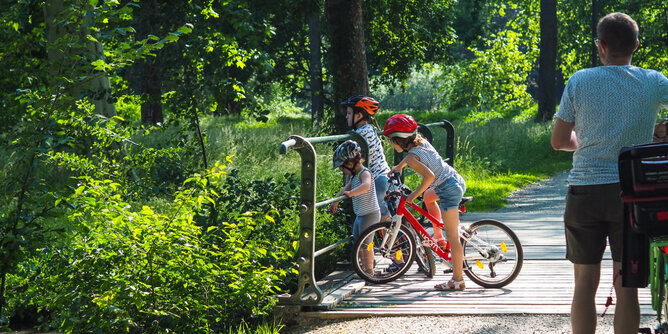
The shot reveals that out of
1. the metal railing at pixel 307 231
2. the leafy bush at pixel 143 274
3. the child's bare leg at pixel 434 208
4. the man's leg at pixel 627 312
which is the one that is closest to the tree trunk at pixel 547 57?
the child's bare leg at pixel 434 208

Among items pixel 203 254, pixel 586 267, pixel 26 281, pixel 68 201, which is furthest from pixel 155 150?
pixel 586 267

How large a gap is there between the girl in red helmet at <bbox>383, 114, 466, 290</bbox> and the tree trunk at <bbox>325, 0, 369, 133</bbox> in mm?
4822

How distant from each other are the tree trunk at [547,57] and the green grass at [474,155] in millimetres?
1305

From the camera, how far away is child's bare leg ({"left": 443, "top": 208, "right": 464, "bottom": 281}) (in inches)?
274

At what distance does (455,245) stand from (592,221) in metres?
2.75

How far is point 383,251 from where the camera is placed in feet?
24.0


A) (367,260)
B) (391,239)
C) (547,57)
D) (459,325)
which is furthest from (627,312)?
(547,57)

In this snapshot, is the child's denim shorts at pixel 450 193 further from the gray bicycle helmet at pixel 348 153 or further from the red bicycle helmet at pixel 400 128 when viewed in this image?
the gray bicycle helmet at pixel 348 153

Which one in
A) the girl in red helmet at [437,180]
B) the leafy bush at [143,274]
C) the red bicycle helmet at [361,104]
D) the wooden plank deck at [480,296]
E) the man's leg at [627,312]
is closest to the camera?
the man's leg at [627,312]

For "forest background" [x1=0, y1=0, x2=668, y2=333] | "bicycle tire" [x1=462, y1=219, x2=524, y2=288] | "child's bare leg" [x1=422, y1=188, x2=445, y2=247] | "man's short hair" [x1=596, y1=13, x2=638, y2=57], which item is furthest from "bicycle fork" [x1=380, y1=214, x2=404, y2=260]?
"man's short hair" [x1=596, y1=13, x2=638, y2=57]

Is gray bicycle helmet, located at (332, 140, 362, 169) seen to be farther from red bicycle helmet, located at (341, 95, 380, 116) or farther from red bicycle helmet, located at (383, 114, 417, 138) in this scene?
red bicycle helmet, located at (341, 95, 380, 116)

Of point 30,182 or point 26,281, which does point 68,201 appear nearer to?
point 30,182

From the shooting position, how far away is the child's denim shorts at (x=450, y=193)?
693 cm

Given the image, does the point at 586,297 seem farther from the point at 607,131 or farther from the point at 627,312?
the point at 607,131
